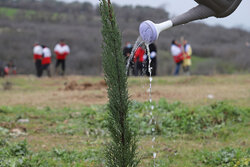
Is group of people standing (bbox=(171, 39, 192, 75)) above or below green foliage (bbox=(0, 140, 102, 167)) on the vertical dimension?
above

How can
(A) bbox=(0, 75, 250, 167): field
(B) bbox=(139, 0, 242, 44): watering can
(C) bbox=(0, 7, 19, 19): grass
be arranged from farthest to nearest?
1. (C) bbox=(0, 7, 19, 19): grass
2. (A) bbox=(0, 75, 250, 167): field
3. (B) bbox=(139, 0, 242, 44): watering can

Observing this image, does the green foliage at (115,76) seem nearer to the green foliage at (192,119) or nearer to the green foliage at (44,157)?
the green foliage at (44,157)

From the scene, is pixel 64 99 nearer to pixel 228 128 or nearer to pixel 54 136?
pixel 54 136

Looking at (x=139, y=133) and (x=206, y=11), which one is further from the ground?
(x=206, y=11)

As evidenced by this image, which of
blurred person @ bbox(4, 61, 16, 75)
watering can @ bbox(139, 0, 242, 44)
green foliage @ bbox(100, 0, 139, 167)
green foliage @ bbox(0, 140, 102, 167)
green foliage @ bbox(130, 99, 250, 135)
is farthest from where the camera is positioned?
blurred person @ bbox(4, 61, 16, 75)

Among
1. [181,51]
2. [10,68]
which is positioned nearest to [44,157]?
[181,51]

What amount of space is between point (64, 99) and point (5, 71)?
16.6m

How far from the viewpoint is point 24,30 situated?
185ft

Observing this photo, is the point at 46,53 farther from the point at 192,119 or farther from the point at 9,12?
the point at 9,12

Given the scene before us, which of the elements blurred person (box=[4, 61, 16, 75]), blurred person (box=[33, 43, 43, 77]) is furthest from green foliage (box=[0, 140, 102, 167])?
blurred person (box=[4, 61, 16, 75])

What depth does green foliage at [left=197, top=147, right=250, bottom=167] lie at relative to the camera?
4641 millimetres

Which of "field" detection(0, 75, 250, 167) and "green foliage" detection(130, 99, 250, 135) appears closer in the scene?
"field" detection(0, 75, 250, 167)

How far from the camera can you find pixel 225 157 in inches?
192

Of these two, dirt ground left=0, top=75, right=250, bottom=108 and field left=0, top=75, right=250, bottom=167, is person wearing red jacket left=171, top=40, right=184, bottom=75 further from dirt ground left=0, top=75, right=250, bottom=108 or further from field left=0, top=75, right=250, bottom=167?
field left=0, top=75, right=250, bottom=167
